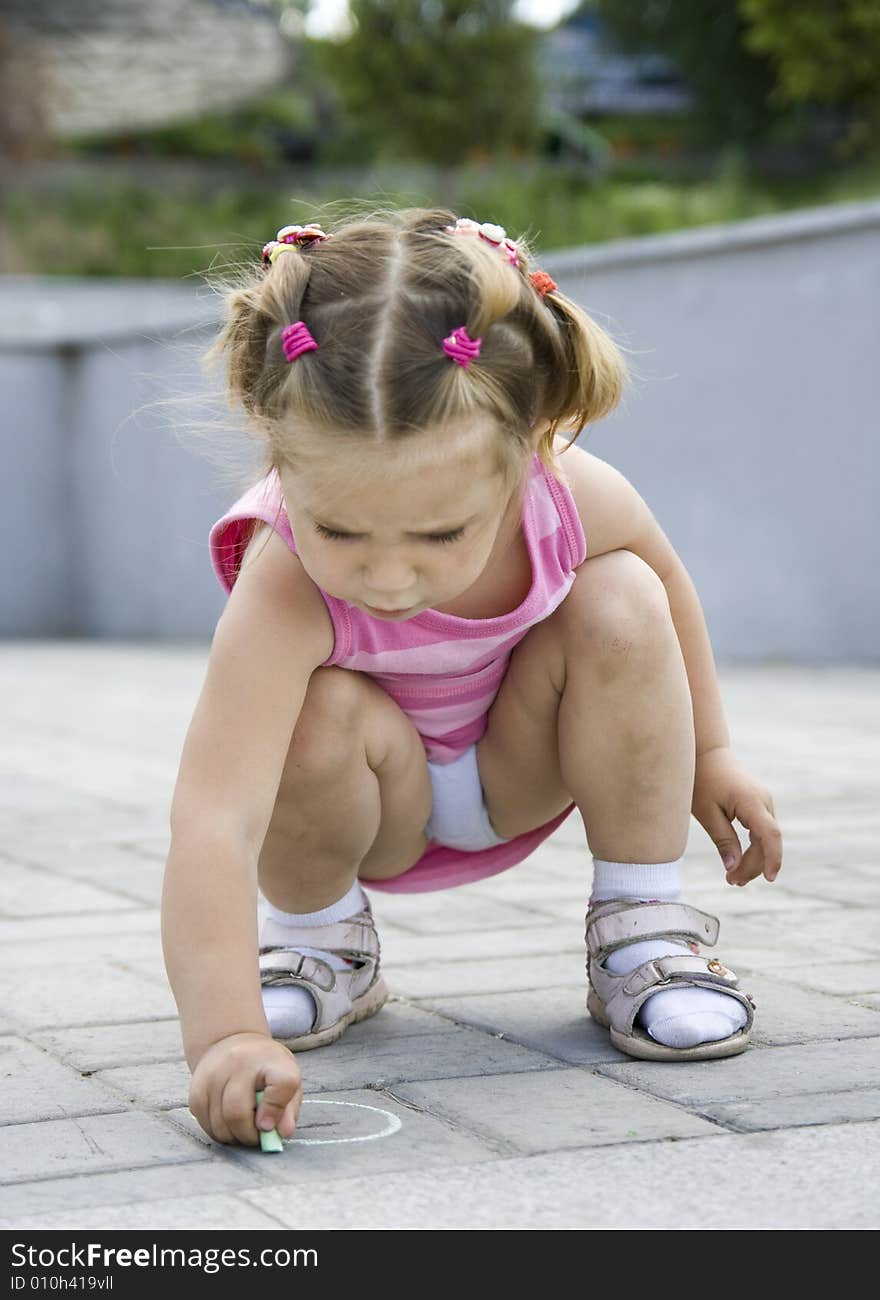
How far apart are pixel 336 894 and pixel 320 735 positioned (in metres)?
0.25

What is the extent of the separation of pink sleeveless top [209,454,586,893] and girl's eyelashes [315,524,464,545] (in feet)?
0.44

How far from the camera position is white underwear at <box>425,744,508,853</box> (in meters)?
2.13

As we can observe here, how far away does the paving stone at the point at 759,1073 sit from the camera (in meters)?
1.73

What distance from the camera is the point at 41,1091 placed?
179cm

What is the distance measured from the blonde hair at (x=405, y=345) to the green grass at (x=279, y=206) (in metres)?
13.3

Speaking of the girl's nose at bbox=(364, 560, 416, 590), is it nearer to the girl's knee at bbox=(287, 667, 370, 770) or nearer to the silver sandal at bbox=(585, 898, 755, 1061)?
the girl's knee at bbox=(287, 667, 370, 770)

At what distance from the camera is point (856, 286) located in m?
6.52

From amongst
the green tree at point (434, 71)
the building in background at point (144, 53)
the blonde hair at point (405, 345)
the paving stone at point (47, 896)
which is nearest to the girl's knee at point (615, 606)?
the blonde hair at point (405, 345)

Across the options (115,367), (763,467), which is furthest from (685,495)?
(115,367)

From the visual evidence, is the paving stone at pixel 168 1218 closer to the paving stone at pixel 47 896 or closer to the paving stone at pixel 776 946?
the paving stone at pixel 776 946

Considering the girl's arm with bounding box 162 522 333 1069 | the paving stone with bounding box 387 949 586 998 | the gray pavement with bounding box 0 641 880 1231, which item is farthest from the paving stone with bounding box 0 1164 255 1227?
the paving stone with bounding box 387 949 586 998

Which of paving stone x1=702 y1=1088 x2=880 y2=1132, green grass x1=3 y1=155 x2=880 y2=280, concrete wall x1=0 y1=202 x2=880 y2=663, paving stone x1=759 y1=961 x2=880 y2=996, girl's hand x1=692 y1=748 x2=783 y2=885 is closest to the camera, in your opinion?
paving stone x1=702 y1=1088 x2=880 y2=1132

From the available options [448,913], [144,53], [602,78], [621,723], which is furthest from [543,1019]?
[602,78]

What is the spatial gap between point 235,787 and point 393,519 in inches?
12.7
